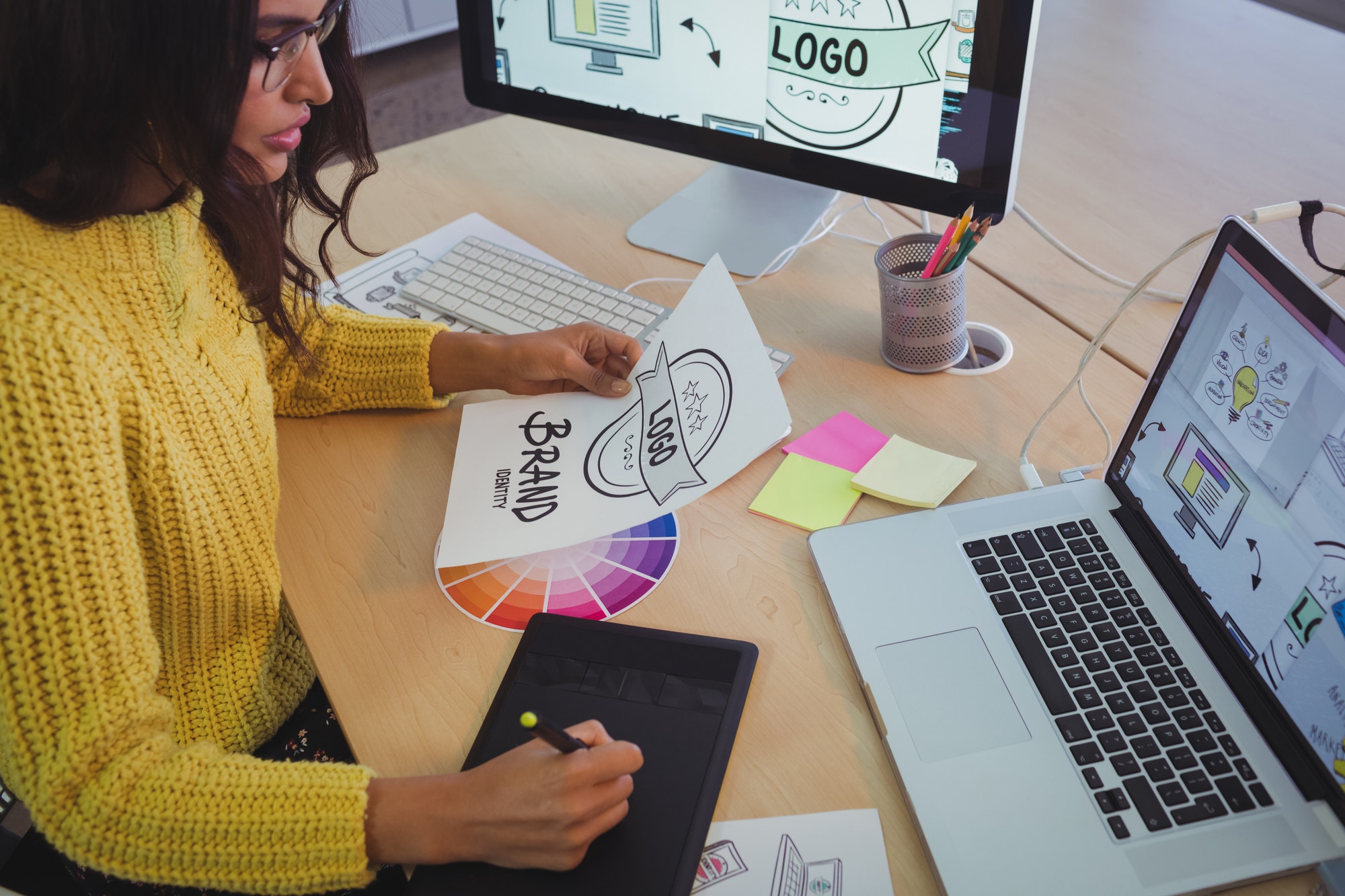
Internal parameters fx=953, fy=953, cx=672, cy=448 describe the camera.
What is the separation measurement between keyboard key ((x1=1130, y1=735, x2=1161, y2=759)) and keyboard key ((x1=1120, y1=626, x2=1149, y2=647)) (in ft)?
0.23

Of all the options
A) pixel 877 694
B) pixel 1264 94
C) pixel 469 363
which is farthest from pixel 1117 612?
pixel 1264 94

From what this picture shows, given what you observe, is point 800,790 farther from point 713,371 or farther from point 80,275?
point 80,275

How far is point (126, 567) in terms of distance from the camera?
60 cm

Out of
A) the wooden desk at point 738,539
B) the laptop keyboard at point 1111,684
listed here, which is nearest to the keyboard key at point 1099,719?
the laptop keyboard at point 1111,684

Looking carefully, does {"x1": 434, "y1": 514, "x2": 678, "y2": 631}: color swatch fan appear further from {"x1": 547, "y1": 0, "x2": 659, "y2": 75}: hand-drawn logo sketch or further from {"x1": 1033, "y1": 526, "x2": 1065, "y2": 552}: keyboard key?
{"x1": 547, "y1": 0, "x2": 659, "y2": 75}: hand-drawn logo sketch

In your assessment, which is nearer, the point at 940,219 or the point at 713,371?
the point at 713,371

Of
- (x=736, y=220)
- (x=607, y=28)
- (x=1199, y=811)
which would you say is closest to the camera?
(x=1199, y=811)

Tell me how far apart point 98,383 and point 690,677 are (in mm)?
434

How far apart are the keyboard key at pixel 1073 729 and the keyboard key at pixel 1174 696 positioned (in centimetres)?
5

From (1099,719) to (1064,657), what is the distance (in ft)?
0.16

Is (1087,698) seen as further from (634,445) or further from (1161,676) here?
(634,445)

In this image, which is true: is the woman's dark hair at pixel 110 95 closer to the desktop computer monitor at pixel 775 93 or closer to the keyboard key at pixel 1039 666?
the desktop computer monitor at pixel 775 93

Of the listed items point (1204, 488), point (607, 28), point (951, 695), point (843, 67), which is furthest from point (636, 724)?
point (607, 28)

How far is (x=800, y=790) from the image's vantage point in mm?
603
